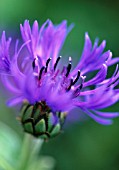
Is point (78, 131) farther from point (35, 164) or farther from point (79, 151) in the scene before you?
point (35, 164)

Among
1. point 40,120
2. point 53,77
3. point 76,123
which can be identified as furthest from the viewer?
point 76,123

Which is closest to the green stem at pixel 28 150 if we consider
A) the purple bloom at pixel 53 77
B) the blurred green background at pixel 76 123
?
the purple bloom at pixel 53 77

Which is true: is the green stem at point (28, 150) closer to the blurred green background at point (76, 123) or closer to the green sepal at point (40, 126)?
the green sepal at point (40, 126)

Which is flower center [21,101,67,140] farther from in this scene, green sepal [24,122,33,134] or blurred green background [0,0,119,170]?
blurred green background [0,0,119,170]

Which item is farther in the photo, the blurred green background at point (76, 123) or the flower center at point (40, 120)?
the blurred green background at point (76, 123)

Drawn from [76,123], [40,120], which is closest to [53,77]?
[40,120]

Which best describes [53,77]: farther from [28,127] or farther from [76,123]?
[76,123]

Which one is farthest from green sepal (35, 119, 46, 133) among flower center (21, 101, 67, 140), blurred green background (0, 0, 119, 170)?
blurred green background (0, 0, 119, 170)
